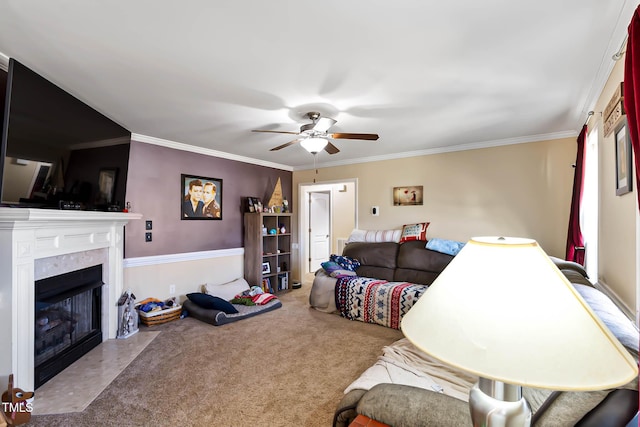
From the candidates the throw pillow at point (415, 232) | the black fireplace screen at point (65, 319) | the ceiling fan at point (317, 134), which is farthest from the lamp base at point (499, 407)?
the throw pillow at point (415, 232)

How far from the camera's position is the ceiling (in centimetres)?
154

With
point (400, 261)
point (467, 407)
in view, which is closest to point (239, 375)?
point (467, 407)

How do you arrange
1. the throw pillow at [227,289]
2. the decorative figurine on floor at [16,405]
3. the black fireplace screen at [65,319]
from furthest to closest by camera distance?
the throw pillow at [227,289] → the black fireplace screen at [65,319] → the decorative figurine on floor at [16,405]

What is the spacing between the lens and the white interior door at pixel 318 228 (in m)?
6.42

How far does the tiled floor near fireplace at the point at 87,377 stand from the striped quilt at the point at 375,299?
7.79 feet

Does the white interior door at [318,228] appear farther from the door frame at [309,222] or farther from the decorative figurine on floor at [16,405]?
the decorative figurine on floor at [16,405]

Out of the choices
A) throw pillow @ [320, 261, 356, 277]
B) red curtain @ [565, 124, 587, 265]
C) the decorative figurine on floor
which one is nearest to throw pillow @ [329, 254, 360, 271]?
throw pillow @ [320, 261, 356, 277]

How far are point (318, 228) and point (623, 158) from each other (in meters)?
5.32

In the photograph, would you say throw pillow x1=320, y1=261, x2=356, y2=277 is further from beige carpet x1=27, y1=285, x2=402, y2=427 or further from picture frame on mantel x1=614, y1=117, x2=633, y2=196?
picture frame on mantel x1=614, y1=117, x2=633, y2=196

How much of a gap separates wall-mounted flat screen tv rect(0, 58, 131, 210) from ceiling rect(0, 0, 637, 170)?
17cm

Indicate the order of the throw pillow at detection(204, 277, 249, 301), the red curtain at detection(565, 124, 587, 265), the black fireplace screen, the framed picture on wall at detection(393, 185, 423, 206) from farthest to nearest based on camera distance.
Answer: the framed picture on wall at detection(393, 185, 423, 206), the throw pillow at detection(204, 277, 249, 301), the red curtain at detection(565, 124, 587, 265), the black fireplace screen

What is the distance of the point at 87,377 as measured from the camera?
2500 millimetres

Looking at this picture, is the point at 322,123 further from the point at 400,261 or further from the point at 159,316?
the point at 159,316

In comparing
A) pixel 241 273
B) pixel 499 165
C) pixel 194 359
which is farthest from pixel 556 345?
pixel 241 273
